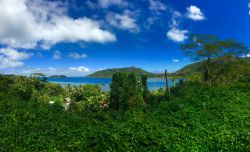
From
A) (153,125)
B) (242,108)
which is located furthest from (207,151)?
(242,108)

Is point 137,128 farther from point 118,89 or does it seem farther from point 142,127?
point 118,89

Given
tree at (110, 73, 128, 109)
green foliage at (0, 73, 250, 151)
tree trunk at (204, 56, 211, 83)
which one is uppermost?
tree trunk at (204, 56, 211, 83)

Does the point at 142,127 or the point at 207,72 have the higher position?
the point at 207,72

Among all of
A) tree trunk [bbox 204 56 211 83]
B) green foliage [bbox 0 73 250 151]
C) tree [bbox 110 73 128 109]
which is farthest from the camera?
tree trunk [bbox 204 56 211 83]

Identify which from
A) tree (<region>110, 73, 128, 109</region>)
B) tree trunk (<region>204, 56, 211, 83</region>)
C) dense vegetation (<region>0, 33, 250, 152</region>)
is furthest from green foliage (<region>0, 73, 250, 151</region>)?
tree trunk (<region>204, 56, 211, 83</region>)

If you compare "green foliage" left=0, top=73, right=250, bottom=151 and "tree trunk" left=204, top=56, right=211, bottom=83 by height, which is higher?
"tree trunk" left=204, top=56, right=211, bottom=83

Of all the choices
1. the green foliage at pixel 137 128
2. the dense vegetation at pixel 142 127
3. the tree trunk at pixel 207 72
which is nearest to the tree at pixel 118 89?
the dense vegetation at pixel 142 127

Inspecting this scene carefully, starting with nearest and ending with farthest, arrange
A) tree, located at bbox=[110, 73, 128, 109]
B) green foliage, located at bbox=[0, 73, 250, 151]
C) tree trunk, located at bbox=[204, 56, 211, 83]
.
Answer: green foliage, located at bbox=[0, 73, 250, 151]
tree, located at bbox=[110, 73, 128, 109]
tree trunk, located at bbox=[204, 56, 211, 83]

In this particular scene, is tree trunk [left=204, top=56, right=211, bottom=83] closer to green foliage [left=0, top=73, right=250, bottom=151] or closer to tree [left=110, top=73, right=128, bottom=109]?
tree [left=110, top=73, right=128, bottom=109]

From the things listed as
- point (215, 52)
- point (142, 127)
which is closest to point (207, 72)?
point (215, 52)

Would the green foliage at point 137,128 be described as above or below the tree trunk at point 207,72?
below

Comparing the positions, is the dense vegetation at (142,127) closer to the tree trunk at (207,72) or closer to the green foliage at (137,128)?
the green foliage at (137,128)

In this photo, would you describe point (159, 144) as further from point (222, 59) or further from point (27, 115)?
point (222, 59)

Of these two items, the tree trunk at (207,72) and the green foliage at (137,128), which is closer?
the green foliage at (137,128)
